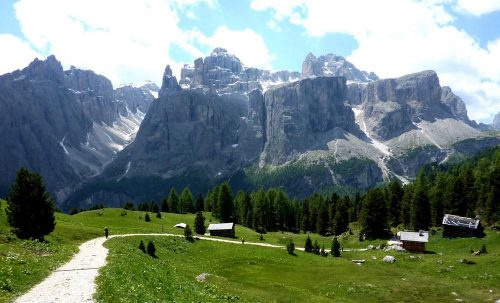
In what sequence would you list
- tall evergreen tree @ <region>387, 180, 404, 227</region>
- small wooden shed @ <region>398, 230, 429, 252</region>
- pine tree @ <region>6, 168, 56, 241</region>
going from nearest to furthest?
pine tree @ <region>6, 168, 56, 241</region>, small wooden shed @ <region>398, 230, 429, 252</region>, tall evergreen tree @ <region>387, 180, 404, 227</region>

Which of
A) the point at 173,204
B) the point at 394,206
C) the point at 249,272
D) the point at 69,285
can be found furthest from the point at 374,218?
the point at 69,285

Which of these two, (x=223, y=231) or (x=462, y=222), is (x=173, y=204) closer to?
(x=223, y=231)

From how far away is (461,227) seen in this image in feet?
337

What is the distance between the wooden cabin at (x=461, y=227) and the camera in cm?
10106

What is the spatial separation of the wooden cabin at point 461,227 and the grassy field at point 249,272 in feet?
10.1

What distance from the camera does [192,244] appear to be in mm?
82000

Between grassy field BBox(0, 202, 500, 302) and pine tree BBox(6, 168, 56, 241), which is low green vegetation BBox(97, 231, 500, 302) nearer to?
grassy field BBox(0, 202, 500, 302)

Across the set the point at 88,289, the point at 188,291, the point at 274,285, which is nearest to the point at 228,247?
the point at 274,285

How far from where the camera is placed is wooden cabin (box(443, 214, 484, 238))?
10106 cm

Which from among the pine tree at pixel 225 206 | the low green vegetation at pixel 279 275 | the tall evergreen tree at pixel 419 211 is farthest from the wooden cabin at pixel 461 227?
the pine tree at pixel 225 206

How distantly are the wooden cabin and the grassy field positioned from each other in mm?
3067

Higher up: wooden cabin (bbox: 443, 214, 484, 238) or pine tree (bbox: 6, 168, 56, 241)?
pine tree (bbox: 6, 168, 56, 241)

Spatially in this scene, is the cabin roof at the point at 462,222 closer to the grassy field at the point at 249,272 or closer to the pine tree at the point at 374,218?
the grassy field at the point at 249,272

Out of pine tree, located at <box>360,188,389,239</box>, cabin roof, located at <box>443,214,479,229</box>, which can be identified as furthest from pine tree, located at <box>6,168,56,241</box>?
cabin roof, located at <box>443,214,479,229</box>
